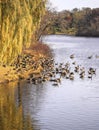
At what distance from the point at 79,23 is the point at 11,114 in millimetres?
118005

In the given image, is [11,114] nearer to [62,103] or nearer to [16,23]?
[62,103]

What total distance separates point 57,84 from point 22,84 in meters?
2.86

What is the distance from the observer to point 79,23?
476 feet

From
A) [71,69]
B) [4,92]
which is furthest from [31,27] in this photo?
[71,69]

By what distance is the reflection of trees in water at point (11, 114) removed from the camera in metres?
25.8

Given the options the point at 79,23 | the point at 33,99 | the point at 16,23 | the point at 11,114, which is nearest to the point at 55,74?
the point at 33,99

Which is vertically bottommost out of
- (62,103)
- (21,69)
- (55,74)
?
(55,74)

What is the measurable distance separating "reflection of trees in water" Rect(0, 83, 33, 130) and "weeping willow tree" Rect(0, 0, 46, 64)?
8.16 feet

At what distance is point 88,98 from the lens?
33500 mm

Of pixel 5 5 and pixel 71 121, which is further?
pixel 5 5

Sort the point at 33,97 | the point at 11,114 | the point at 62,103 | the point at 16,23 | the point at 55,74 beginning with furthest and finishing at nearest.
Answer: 1. the point at 55,74
2. the point at 33,97
3. the point at 16,23
4. the point at 62,103
5. the point at 11,114

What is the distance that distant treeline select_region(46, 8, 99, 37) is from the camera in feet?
435

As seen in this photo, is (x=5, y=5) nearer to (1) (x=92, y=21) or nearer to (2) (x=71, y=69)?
(2) (x=71, y=69)

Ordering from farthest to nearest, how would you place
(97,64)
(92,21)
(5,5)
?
1. (92,21)
2. (97,64)
3. (5,5)
